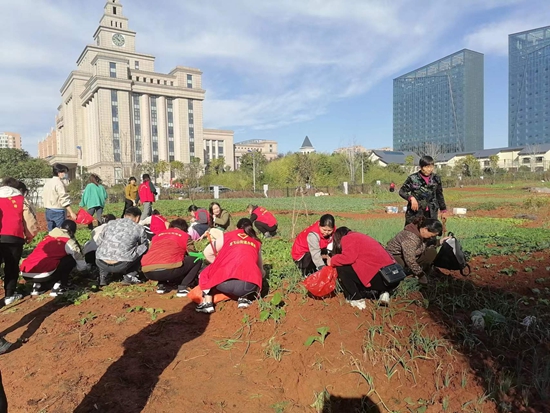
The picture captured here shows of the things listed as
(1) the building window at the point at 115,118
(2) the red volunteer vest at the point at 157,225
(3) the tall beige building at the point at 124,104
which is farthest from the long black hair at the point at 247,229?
(1) the building window at the point at 115,118

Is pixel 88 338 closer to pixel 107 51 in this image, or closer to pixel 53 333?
pixel 53 333

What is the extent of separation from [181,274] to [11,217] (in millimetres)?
2029

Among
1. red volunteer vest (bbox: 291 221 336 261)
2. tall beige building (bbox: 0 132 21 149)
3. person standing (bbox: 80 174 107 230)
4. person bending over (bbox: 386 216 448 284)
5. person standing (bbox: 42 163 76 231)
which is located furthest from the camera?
tall beige building (bbox: 0 132 21 149)

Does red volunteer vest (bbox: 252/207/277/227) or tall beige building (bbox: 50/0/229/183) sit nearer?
red volunteer vest (bbox: 252/207/277/227)

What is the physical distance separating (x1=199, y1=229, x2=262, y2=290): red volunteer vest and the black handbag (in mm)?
1248

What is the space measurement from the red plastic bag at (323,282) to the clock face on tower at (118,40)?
77790mm

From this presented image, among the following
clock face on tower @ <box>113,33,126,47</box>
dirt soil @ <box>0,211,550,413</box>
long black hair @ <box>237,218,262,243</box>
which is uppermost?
clock face on tower @ <box>113,33,126,47</box>

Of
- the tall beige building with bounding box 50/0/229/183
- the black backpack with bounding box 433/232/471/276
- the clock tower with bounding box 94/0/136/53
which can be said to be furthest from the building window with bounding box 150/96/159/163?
the black backpack with bounding box 433/232/471/276

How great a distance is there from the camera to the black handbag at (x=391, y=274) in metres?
3.72

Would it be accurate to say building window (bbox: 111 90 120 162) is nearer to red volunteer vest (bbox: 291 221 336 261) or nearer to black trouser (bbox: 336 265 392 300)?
red volunteer vest (bbox: 291 221 336 261)

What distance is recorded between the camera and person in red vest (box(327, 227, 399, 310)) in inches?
151

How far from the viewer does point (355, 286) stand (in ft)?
13.0

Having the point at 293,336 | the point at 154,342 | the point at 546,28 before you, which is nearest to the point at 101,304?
the point at 154,342

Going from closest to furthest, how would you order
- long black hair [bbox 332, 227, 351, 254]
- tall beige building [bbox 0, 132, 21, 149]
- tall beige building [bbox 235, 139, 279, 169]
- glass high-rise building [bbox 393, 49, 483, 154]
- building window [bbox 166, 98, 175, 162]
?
long black hair [bbox 332, 227, 351, 254], building window [bbox 166, 98, 175, 162], glass high-rise building [bbox 393, 49, 483, 154], tall beige building [bbox 235, 139, 279, 169], tall beige building [bbox 0, 132, 21, 149]
